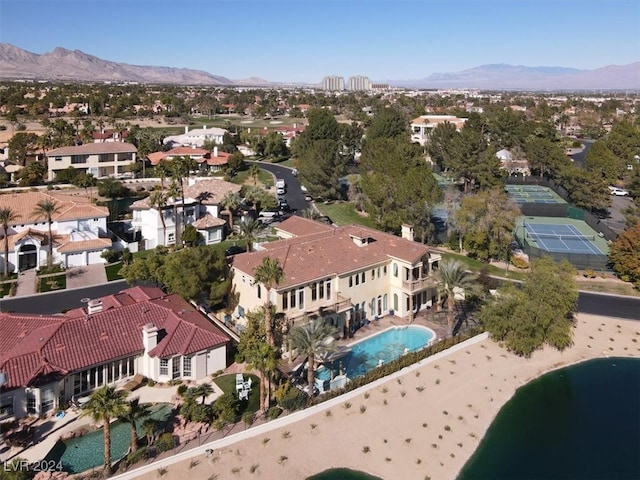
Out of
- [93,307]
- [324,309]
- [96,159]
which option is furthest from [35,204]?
[96,159]

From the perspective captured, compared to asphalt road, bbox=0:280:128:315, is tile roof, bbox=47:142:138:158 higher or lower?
higher

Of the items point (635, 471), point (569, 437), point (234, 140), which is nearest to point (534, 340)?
point (569, 437)

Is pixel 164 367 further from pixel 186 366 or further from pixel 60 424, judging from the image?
pixel 60 424

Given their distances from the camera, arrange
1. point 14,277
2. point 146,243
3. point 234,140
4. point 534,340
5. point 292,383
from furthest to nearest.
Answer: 1. point 234,140
2. point 146,243
3. point 14,277
4. point 534,340
5. point 292,383

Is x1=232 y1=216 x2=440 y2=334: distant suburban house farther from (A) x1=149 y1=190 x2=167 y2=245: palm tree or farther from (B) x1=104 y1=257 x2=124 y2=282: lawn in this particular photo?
(A) x1=149 y1=190 x2=167 y2=245: palm tree

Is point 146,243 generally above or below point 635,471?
above

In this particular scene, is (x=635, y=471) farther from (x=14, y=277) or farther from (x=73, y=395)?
(x=14, y=277)

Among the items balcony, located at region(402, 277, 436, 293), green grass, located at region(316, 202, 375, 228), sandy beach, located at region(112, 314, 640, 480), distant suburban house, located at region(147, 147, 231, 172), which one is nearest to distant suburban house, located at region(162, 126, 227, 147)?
distant suburban house, located at region(147, 147, 231, 172)

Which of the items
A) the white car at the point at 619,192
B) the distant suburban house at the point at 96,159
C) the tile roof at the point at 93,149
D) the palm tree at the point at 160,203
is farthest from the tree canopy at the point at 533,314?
the tile roof at the point at 93,149
